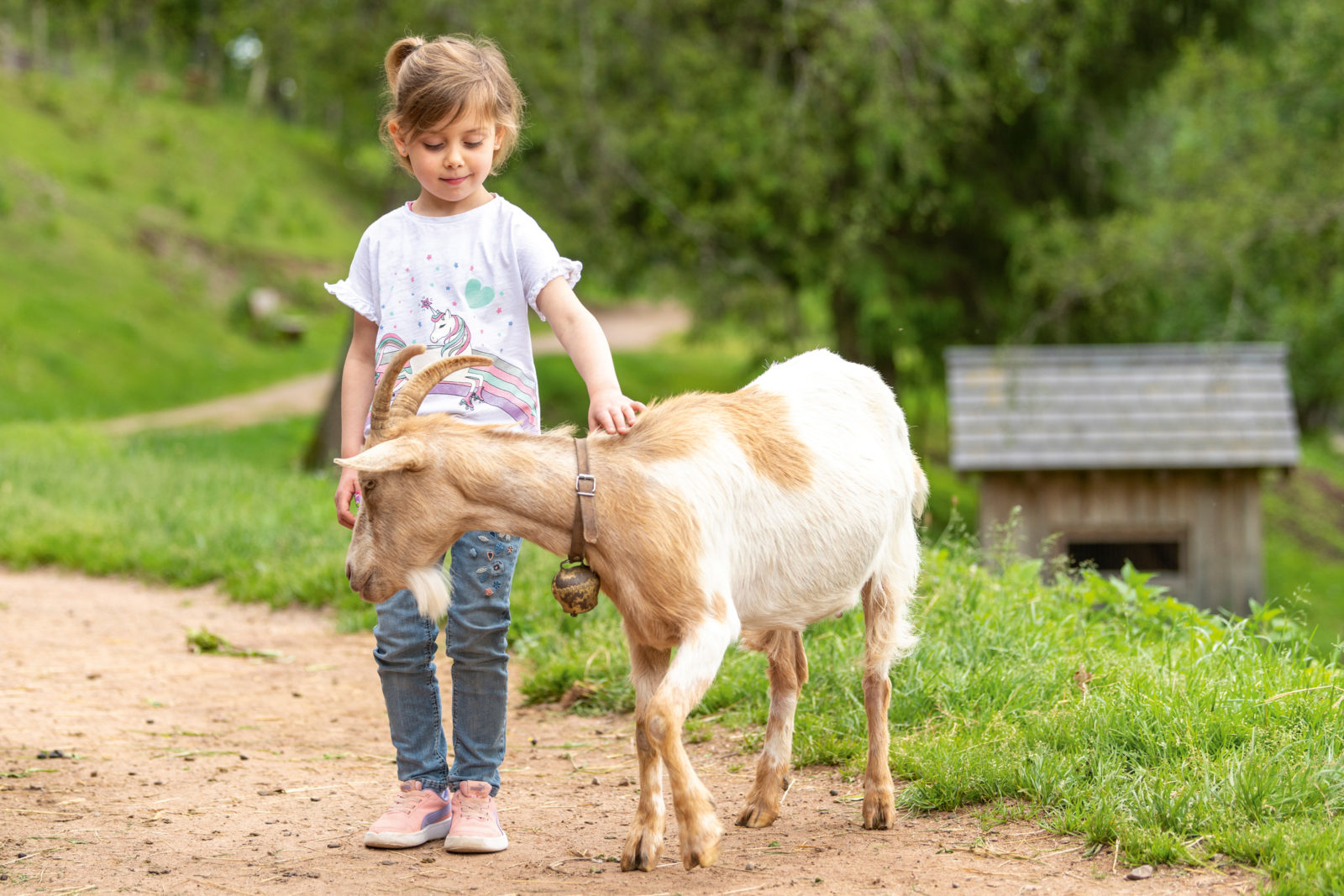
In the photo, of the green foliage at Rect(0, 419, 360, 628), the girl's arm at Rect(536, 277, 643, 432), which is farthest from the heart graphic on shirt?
the green foliage at Rect(0, 419, 360, 628)

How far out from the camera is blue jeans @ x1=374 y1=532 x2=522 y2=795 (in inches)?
143

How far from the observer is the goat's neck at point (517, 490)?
320cm

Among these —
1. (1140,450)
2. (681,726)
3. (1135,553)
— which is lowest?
(1135,553)

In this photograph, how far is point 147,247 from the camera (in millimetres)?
25688

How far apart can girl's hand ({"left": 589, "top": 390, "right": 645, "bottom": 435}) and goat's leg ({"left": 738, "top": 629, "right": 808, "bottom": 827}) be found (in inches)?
36.1

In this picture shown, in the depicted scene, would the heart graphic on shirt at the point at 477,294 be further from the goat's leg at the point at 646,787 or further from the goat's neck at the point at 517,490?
the goat's leg at the point at 646,787

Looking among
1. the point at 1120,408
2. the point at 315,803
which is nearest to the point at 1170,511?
the point at 1120,408

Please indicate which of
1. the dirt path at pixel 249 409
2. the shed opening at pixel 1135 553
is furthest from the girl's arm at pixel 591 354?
the dirt path at pixel 249 409

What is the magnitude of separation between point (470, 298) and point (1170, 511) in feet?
34.2

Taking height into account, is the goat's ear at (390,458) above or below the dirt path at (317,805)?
above

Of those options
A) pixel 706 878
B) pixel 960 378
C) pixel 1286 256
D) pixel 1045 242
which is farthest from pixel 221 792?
pixel 1286 256

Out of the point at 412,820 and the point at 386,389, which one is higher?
the point at 386,389

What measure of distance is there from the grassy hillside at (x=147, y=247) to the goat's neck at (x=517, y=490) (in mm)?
15842

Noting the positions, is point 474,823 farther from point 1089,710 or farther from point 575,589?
point 1089,710
